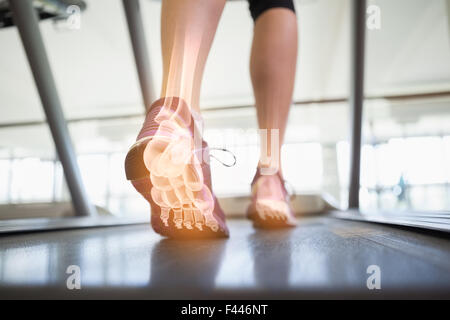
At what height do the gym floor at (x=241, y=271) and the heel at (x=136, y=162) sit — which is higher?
the heel at (x=136, y=162)

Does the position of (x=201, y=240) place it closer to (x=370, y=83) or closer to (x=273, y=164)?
(x=273, y=164)

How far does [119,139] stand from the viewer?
496 centimetres

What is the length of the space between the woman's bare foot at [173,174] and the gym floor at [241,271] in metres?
0.08

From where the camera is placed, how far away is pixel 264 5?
861 millimetres

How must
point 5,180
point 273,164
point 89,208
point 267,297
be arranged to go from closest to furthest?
point 267,297
point 273,164
point 89,208
point 5,180

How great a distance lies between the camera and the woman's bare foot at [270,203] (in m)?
0.79

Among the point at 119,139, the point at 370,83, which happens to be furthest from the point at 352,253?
the point at 370,83

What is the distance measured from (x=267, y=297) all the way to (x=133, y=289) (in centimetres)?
10
